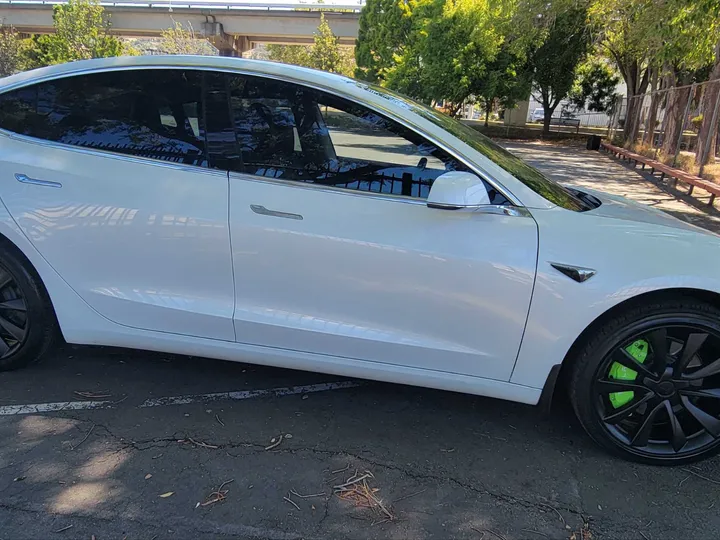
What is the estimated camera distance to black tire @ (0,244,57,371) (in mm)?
2857

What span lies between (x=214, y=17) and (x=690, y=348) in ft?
157

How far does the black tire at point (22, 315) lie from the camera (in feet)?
9.37

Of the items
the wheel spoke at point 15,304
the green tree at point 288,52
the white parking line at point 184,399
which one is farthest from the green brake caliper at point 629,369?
the green tree at point 288,52

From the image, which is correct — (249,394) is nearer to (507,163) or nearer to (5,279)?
(5,279)

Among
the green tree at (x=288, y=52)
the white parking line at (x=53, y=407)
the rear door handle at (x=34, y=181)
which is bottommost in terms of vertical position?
the white parking line at (x=53, y=407)

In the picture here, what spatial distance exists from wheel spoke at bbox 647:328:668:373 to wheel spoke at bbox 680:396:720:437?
0.67ft

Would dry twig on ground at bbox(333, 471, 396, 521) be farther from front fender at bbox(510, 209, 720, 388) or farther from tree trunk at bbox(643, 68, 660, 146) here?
tree trunk at bbox(643, 68, 660, 146)

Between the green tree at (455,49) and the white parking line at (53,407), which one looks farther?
the green tree at (455,49)

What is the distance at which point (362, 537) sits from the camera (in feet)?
6.82

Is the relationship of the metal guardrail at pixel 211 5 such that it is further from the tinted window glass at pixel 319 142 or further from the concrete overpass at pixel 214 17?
the tinted window glass at pixel 319 142

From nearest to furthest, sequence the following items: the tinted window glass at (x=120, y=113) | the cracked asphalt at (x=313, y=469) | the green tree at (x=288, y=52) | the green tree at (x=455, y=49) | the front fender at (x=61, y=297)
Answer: the cracked asphalt at (x=313, y=469) → the tinted window glass at (x=120, y=113) → the front fender at (x=61, y=297) → the green tree at (x=455, y=49) → the green tree at (x=288, y=52)

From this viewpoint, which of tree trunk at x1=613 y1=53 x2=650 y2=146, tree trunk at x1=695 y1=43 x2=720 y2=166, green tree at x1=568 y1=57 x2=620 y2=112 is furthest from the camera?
green tree at x1=568 y1=57 x2=620 y2=112

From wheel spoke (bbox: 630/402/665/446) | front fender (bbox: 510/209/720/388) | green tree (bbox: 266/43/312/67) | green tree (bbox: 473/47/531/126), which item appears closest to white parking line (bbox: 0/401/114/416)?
front fender (bbox: 510/209/720/388)

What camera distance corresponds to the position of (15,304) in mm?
2943
